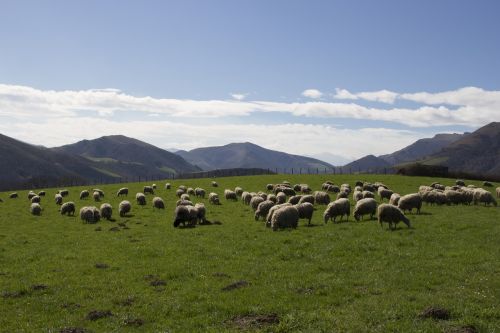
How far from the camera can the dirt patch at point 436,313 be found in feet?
43.9

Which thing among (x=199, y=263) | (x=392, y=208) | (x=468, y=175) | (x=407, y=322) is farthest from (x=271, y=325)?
(x=468, y=175)

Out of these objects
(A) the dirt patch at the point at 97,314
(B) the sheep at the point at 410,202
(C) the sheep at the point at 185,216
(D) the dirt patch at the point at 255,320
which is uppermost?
(B) the sheep at the point at 410,202

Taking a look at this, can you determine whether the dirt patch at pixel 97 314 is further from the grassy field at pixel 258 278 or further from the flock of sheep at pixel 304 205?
the flock of sheep at pixel 304 205

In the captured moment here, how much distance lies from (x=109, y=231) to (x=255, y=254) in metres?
16.5

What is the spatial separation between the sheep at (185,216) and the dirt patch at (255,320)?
22687 mm

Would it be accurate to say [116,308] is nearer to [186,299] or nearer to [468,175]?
[186,299]

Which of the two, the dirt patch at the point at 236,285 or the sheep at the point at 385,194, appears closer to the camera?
the dirt patch at the point at 236,285

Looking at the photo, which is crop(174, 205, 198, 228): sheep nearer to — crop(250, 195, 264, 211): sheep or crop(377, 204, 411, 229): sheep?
crop(250, 195, 264, 211): sheep

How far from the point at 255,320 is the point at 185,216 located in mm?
23447

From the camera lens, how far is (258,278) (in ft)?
61.4

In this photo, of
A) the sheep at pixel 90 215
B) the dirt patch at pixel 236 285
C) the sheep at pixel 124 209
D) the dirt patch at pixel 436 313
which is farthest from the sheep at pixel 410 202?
the sheep at pixel 90 215

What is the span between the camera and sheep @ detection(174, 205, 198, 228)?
1435 inches

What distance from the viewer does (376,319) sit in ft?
43.8

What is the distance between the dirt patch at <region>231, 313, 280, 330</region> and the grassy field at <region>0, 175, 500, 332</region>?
4 centimetres
